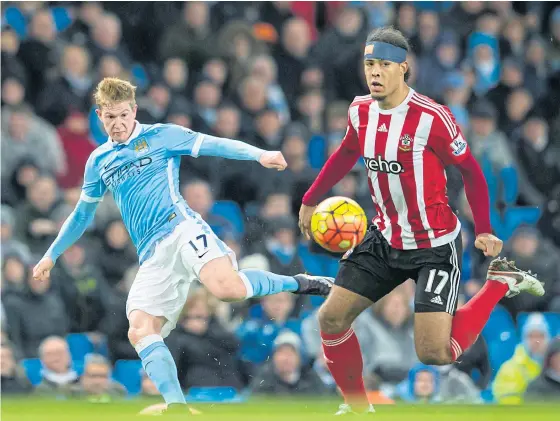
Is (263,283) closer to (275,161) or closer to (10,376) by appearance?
(275,161)

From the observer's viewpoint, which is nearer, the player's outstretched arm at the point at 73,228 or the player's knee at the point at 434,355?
the player's knee at the point at 434,355

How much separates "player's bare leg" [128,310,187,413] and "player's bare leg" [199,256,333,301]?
48cm

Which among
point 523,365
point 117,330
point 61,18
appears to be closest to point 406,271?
point 523,365

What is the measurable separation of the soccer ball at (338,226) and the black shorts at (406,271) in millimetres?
76

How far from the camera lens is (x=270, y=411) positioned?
8.55 m

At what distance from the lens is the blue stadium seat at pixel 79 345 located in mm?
10664

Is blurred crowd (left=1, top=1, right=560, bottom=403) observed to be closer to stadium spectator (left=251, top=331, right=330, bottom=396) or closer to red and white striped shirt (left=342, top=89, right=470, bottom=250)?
stadium spectator (left=251, top=331, right=330, bottom=396)

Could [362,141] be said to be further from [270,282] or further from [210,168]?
[210,168]

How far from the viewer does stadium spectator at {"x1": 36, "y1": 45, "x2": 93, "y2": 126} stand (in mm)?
12000

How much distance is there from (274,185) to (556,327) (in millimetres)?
2896

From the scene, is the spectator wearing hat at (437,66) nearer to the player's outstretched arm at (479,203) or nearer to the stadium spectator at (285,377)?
the stadium spectator at (285,377)

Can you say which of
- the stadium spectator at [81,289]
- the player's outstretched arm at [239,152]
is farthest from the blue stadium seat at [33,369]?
the player's outstretched arm at [239,152]

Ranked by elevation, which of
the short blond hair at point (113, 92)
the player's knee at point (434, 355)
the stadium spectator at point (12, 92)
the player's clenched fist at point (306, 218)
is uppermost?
the stadium spectator at point (12, 92)

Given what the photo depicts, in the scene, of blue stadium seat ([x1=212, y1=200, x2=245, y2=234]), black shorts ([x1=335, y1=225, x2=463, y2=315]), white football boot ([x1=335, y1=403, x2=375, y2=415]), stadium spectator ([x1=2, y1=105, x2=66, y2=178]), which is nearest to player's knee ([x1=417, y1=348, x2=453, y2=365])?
black shorts ([x1=335, y1=225, x2=463, y2=315])
